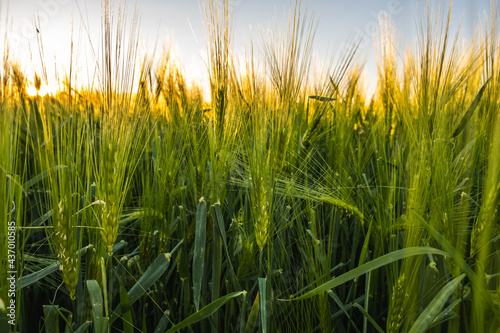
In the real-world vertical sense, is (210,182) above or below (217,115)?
below

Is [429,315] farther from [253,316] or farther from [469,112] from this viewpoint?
[469,112]

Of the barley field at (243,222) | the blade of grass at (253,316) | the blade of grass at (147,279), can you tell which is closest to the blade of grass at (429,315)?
the barley field at (243,222)

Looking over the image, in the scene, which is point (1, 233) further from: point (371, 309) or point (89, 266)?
point (371, 309)

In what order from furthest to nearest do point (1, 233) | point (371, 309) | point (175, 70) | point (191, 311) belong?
point (175, 70) < point (371, 309) < point (191, 311) < point (1, 233)

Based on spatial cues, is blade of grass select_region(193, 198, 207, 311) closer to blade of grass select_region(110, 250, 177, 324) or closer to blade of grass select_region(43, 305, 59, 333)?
blade of grass select_region(110, 250, 177, 324)

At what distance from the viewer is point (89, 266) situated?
63 centimetres

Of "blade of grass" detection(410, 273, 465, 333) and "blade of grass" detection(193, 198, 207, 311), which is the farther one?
"blade of grass" detection(193, 198, 207, 311)

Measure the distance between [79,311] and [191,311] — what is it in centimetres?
21

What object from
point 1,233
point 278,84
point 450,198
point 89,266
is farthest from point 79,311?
point 450,198

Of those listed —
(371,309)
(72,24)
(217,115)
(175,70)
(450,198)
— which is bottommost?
(371,309)

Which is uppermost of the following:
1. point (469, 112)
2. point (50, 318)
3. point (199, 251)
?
point (469, 112)

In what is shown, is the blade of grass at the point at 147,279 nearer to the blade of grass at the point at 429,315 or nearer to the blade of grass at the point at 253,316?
the blade of grass at the point at 253,316

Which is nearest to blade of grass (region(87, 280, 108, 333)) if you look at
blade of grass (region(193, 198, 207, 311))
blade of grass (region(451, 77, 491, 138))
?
blade of grass (region(193, 198, 207, 311))

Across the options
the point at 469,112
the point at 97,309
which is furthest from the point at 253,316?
the point at 469,112
